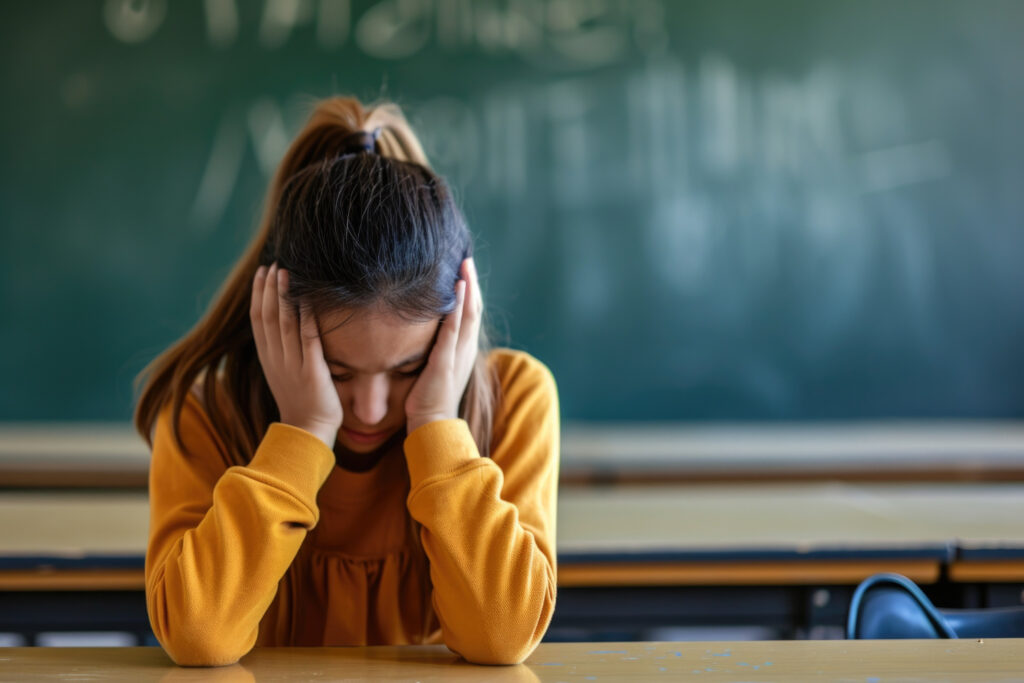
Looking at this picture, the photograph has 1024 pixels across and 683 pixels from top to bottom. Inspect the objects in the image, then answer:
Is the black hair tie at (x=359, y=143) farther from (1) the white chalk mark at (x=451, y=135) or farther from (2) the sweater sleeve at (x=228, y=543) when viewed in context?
(1) the white chalk mark at (x=451, y=135)

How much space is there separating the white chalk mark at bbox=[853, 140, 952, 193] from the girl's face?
2.27 meters

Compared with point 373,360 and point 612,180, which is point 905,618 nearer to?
point 373,360

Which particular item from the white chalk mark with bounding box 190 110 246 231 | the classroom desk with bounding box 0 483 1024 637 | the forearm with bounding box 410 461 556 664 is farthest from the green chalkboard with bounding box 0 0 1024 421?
the forearm with bounding box 410 461 556 664

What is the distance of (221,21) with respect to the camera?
2.72m

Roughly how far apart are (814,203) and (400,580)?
217cm

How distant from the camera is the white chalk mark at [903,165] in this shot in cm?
285

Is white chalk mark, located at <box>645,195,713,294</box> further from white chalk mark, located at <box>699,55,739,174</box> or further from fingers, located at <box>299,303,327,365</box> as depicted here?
fingers, located at <box>299,303,327,365</box>

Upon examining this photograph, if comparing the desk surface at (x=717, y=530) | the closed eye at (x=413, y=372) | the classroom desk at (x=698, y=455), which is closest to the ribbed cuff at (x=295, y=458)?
the closed eye at (x=413, y=372)

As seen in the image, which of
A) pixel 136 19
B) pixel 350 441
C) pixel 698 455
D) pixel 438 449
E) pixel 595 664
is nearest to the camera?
pixel 595 664

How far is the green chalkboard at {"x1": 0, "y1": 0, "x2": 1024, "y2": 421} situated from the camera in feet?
8.89

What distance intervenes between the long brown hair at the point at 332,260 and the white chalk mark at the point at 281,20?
1726 mm

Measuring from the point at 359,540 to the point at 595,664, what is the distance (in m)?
0.38

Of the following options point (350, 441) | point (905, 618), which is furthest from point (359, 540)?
point (905, 618)

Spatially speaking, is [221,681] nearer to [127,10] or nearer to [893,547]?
[893,547]
